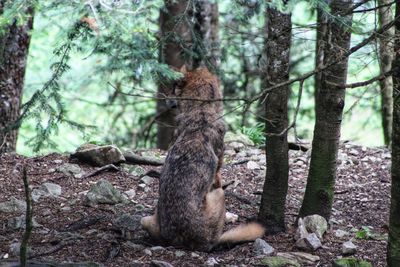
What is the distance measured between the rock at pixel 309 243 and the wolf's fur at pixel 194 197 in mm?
425

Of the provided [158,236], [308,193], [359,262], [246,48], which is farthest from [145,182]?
[246,48]

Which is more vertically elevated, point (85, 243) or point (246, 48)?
point (246, 48)

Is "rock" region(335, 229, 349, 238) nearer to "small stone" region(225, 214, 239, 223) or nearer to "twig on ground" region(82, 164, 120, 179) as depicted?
"small stone" region(225, 214, 239, 223)

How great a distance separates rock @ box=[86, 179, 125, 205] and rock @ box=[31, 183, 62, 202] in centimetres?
48

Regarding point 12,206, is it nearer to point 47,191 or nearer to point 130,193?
point 47,191

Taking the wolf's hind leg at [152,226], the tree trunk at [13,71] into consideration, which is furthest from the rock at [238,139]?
the wolf's hind leg at [152,226]

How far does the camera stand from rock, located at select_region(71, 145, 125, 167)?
7.79 metres

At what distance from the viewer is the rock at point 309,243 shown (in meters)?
5.62

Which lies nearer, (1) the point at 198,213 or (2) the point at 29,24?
(1) the point at 198,213

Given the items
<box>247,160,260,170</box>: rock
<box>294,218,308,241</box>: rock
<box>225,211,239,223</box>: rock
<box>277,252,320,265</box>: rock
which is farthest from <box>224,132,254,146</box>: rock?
<box>277,252,320,265</box>: rock

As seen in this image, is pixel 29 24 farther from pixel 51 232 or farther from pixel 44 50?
pixel 44 50

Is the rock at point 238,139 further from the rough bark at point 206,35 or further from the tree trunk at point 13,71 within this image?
the tree trunk at point 13,71

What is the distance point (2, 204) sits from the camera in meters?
6.34

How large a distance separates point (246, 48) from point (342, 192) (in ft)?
19.6
